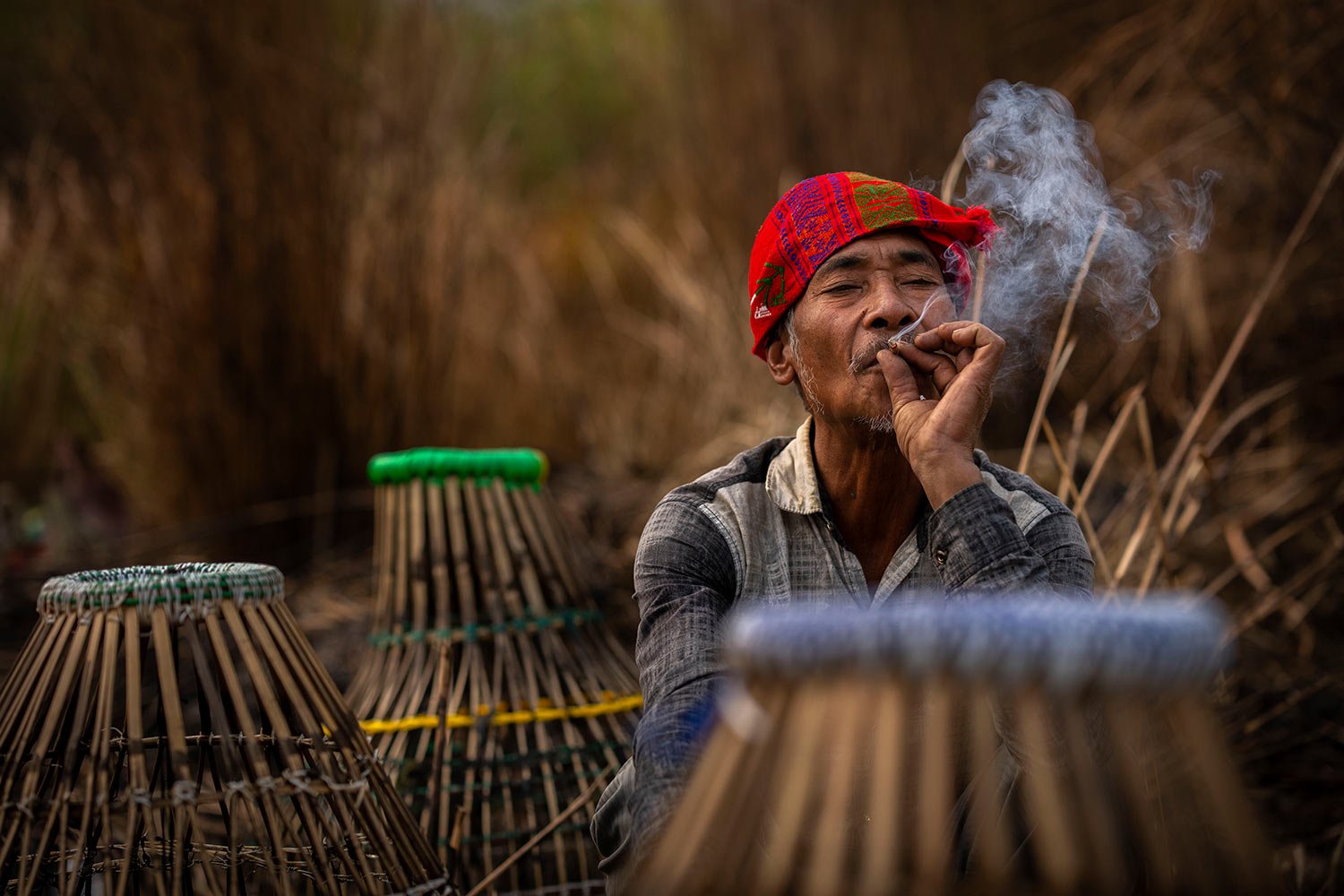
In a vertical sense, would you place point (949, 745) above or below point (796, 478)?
below

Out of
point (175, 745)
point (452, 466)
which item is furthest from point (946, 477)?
point (452, 466)

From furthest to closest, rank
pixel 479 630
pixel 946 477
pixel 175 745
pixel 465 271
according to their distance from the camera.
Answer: pixel 465 271
pixel 479 630
pixel 946 477
pixel 175 745

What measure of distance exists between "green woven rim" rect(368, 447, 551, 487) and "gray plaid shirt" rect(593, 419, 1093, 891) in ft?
2.87

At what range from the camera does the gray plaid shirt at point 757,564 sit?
1.53 m

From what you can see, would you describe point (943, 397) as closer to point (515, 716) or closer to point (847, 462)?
point (847, 462)

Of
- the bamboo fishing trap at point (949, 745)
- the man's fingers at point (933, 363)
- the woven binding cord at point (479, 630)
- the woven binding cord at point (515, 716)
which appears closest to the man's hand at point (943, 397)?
the man's fingers at point (933, 363)

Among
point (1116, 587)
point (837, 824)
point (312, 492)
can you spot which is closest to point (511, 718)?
point (1116, 587)

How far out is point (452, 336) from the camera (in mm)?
4301

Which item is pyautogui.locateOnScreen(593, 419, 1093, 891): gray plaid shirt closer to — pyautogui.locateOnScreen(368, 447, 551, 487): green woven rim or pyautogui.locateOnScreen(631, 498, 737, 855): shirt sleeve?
pyautogui.locateOnScreen(631, 498, 737, 855): shirt sleeve

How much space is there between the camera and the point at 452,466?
2.69 meters

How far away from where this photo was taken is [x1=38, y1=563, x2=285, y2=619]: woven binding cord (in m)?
1.56

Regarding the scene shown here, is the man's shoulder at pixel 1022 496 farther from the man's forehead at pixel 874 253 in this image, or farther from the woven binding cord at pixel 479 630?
the woven binding cord at pixel 479 630

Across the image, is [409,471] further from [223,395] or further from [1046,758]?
[1046,758]

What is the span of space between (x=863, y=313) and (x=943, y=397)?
20 cm
